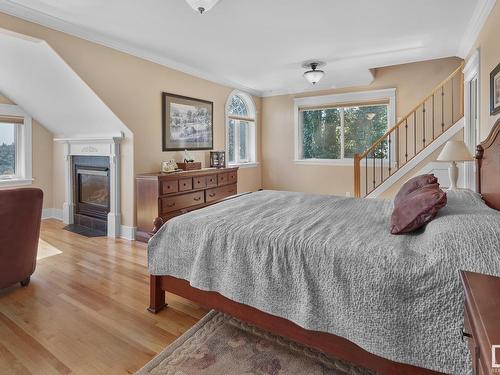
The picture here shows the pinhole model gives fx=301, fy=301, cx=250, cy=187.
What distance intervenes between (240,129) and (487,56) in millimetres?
4316

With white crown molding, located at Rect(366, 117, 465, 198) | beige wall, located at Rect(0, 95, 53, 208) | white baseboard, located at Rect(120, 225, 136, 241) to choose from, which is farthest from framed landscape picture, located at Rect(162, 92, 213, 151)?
white crown molding, located at Rect(366, 117, 465, 198)

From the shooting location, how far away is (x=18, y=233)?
96.7 inches

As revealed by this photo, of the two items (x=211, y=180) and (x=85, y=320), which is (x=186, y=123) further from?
(x=85, y=320)

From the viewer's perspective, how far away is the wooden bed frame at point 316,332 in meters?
1.40

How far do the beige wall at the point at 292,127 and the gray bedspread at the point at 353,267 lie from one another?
11.9 feet

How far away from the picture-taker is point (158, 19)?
10.2ft

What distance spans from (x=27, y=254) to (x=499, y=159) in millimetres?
3781

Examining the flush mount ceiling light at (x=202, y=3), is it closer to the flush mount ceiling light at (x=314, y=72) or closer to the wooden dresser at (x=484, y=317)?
the wooden dresser at (x=484, y=317)

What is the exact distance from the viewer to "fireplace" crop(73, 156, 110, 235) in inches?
172

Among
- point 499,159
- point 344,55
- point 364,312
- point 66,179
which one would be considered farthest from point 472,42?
point 66,179

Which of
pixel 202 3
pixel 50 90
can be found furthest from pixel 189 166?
pixel 202 3

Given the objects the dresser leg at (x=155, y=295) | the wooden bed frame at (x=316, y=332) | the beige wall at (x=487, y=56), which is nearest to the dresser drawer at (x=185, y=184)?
the wooden bed frame at (x=316, y=332)

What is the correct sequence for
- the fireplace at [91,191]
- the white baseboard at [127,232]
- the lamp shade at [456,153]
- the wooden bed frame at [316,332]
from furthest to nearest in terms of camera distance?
the fireplace at [91,191]
the white baseboard at [127,232]
the lamp shade at [456,153]
the wooden bed frame at [316,332]

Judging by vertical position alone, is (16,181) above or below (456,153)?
below
